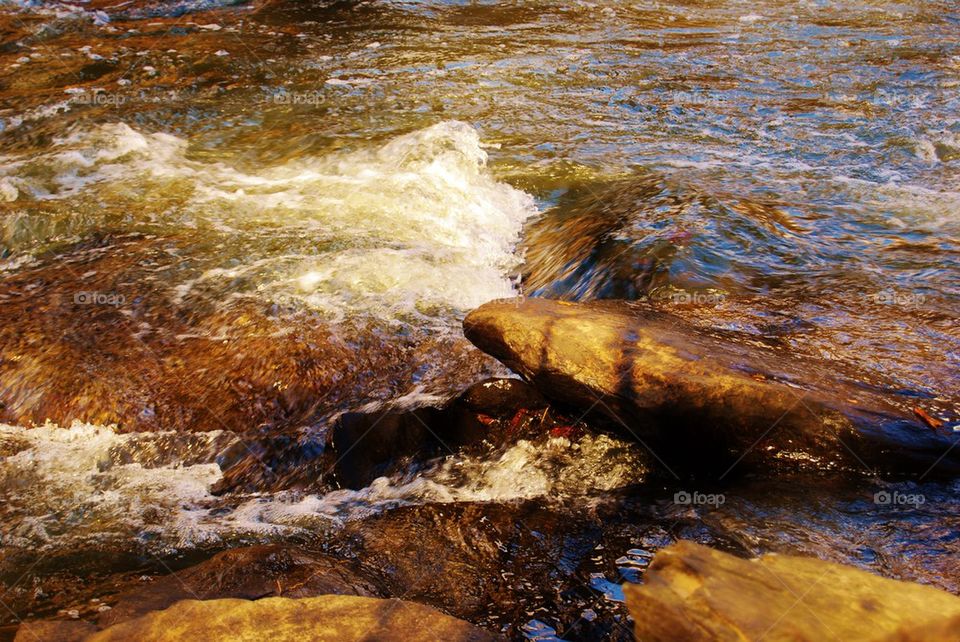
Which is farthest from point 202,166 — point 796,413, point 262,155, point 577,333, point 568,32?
point 568,32

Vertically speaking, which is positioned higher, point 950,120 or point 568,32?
point 568,32

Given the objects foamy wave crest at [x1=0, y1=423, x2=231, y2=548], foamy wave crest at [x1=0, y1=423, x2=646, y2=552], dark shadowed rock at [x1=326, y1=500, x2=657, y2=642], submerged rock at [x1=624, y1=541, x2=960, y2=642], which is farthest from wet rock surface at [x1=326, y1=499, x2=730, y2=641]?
foamy wave crest at [x1=0, y1=423, x2=231, y2=548]

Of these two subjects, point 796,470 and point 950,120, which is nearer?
point 796,470

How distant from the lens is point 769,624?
1751 millimetres

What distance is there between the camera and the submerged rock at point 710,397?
3.10m

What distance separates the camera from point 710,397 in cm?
315

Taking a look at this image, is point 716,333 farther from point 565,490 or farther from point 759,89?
point 759,89

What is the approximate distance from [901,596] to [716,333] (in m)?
2.06

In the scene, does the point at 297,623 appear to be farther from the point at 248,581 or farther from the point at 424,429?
the point at 424,429

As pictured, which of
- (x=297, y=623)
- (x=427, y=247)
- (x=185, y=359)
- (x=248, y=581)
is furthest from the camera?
(x=427, y=247)

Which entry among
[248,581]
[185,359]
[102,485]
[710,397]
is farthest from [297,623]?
[185,359]

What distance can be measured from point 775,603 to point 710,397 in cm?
138

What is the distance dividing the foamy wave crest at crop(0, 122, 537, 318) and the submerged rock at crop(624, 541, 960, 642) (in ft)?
10.2

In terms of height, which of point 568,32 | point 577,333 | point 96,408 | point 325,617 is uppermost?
point 568,32
